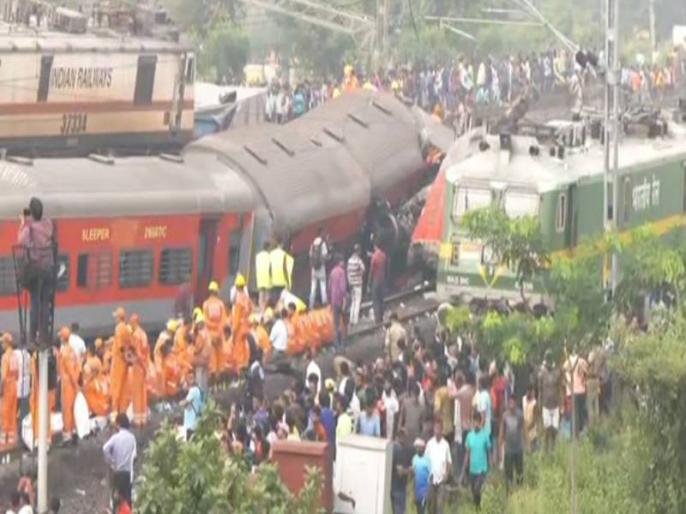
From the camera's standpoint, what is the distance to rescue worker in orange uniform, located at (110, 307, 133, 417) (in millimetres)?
23016

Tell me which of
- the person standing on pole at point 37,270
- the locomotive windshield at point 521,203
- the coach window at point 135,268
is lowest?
the coach window at point 135,268

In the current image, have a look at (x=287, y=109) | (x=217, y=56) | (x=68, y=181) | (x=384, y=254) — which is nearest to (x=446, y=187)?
(x=384, y=254)

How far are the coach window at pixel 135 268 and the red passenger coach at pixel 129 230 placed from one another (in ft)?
0.03

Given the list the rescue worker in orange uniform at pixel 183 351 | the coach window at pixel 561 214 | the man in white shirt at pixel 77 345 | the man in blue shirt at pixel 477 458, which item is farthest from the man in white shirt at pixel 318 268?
the man in blue shirt at pixel 477 458

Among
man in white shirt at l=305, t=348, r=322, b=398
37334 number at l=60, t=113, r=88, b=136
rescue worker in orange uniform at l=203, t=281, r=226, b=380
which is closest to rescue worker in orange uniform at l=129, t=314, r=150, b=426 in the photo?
rescue worker in orange uniform at l=203, t=281, r=226, b=380

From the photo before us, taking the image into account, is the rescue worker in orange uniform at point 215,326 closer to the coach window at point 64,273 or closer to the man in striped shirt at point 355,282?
the coach window at point 64,273

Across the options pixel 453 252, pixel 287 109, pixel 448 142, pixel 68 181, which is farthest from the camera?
Answer: pixel 287 109

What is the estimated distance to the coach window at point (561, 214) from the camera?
29.2 meters

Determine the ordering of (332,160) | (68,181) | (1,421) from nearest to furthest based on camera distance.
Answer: (1,421), (68,181), (332,160)

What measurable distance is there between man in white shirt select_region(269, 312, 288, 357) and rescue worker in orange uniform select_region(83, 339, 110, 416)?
317 cm

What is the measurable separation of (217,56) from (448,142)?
18.2 metres

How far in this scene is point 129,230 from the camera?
27.3m

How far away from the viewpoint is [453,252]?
29016mm

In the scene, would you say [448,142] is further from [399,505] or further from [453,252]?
[399,505]
